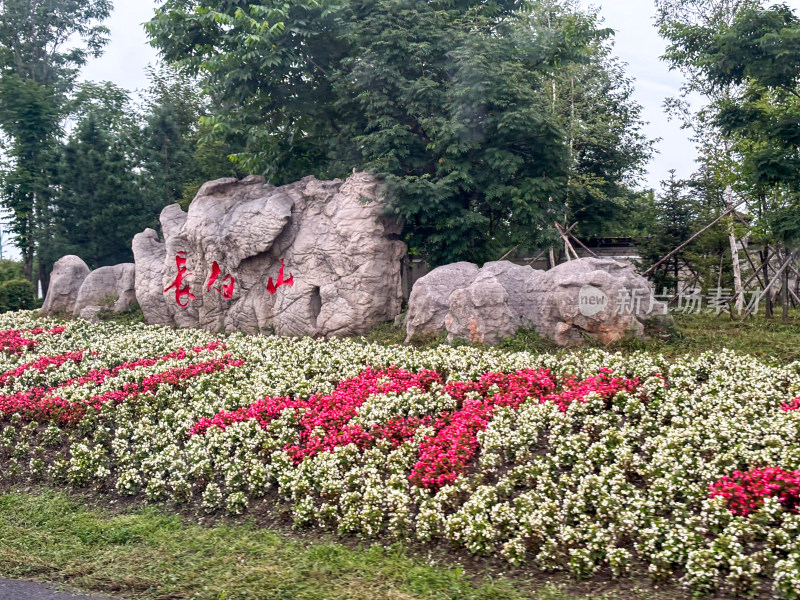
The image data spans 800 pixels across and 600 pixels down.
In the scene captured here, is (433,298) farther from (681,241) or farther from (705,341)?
(681,241)

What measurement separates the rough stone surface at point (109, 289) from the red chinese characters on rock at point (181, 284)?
1.89 m

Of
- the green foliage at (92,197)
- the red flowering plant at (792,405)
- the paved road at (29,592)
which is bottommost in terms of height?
the paved road at (29,592)

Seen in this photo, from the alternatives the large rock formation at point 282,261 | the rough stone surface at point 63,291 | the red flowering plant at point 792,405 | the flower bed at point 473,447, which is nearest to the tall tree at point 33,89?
the rough stone surface at point 63,291

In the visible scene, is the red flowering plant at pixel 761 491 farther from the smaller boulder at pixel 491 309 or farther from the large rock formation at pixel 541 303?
the smaller boulder at pixel 491 309

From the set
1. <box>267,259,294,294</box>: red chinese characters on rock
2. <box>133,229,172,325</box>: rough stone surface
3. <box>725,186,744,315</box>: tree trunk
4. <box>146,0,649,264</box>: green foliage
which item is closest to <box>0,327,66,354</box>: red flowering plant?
<box>133,229,172,325</box>: rough stone surface

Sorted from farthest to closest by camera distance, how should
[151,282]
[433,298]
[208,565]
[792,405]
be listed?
[151,282]
[433,298]
[792,405]
[208,565]

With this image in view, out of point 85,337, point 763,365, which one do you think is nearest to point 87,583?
point 763,365

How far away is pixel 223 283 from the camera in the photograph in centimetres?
1248

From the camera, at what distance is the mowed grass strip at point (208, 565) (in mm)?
4238

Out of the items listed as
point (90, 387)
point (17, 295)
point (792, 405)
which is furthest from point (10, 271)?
point (792, 405)

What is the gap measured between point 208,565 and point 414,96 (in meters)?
8.45

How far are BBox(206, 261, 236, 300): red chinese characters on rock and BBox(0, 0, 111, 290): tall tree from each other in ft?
33.7

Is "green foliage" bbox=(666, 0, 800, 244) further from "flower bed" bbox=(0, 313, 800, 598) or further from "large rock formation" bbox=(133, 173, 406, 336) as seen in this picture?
"large rock formation" bbox=(133, 173, 406, 336)

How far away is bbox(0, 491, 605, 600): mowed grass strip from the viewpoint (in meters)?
4.24
